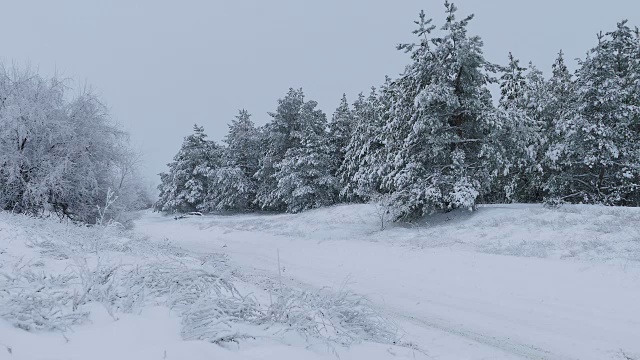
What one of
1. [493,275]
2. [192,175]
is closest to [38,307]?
[493,275]

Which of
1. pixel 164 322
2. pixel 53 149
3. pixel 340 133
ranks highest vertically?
pixel 340 133

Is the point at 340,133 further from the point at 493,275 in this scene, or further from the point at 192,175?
the point at 493,275

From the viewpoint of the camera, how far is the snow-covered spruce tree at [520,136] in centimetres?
1947

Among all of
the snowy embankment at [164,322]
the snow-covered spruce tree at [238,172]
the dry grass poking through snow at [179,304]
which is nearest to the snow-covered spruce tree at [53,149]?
the dry grass poking through snow at [179,304]

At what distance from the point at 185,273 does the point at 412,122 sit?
1740 centimetres

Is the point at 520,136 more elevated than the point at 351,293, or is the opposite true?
the point at 520,136

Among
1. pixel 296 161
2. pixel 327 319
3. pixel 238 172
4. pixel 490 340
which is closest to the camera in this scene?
pixel 327 319

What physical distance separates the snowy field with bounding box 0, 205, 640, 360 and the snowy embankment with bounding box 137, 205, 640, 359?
0.05 m

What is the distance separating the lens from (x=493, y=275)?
10.9 metres

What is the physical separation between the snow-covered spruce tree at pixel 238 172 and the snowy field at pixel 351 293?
22510 millimetres

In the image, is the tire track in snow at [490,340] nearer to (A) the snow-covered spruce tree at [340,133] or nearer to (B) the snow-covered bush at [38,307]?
(B) the snow-covered bush at [38,307]

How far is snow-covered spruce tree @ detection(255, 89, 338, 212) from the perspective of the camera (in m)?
36.3

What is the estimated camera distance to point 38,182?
16.3 meters

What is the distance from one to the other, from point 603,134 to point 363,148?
44.0 ft
